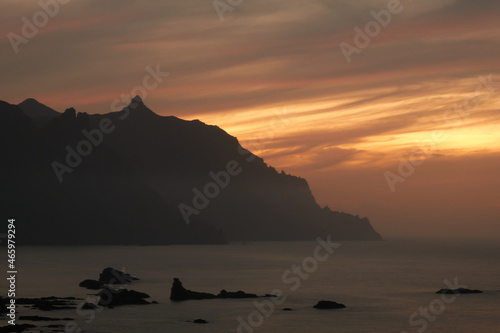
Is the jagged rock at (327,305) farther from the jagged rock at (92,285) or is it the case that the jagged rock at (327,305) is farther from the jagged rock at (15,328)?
the jagged rock at (15,328)

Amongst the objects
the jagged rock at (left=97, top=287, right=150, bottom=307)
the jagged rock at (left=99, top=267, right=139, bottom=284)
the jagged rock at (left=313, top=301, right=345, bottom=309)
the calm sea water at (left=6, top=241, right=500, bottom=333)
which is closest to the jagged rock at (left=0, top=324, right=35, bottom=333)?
the calm sea water at (left=6, top=241, right=500, bottom=333)

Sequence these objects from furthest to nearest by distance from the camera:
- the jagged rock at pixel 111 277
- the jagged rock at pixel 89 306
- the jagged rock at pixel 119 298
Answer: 1. the jagged rock at pixel 111 277
2. the jagged rock at pixel 119 298
3. the jagged rock at pixel 89 306

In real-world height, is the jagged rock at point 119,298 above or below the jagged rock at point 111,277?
below

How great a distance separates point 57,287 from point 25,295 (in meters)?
14.0

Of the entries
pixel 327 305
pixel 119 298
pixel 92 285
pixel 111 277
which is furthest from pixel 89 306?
pixel 111 277

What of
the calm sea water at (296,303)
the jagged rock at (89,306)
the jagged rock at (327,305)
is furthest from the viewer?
the jagged rock at (327,305)

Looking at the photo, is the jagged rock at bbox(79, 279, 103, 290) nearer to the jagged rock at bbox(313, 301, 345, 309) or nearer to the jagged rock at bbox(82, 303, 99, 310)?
the jagged rock at bbox(82, 303, 99, 310)

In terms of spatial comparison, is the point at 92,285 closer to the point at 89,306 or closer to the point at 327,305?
the point at 89,306

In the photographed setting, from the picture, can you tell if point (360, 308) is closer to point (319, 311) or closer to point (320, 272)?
point (319, 311)

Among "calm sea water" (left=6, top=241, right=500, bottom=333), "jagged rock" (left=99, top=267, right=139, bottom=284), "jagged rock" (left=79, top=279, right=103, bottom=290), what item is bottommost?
"calm sea water" (left=6, top=241, right=500, bottom=333)

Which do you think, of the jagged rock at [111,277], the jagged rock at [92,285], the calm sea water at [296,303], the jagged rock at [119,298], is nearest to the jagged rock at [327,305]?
the calm sea water at [296,303]

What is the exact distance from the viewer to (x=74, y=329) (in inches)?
2665

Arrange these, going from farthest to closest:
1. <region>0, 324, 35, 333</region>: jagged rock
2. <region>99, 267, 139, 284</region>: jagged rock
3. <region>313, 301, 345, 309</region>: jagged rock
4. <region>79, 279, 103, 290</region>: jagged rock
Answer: <region>99, 267, 139, 284</region>: jagged rock
<region>79, 279, 103, 290</region>: jagged rock
<region>313, 301, 345, 309</region>: jagged rock
<region>0, 324, 35, 333</region>: jagged rock

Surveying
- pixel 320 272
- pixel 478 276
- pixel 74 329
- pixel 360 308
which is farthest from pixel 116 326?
pixel 478 276
